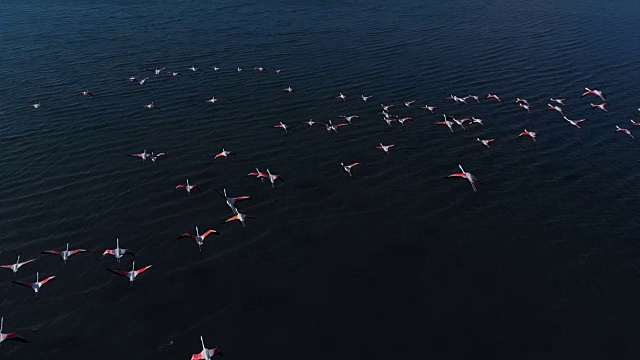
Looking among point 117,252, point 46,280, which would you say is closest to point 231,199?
point 117,252

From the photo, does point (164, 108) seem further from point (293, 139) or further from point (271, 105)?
point (293, 139)

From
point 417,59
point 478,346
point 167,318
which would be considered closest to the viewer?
point 478,346

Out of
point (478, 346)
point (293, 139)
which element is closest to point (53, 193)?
point (293, 139)

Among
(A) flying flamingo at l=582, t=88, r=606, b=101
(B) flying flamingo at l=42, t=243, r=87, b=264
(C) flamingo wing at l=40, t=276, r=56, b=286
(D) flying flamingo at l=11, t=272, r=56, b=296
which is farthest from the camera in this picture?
(A) flying flamingo at l=582, t=88, r=606, b=101

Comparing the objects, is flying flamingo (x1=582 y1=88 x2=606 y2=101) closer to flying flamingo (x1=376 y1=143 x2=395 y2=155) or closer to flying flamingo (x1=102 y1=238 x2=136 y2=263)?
flying flamingo (x1=376 y1=143 x2=395 y2=155)

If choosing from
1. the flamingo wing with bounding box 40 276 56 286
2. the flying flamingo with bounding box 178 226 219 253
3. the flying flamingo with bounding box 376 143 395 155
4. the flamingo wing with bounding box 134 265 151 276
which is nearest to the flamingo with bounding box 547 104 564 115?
the flying flamingo with bounding box 376 143 395 155

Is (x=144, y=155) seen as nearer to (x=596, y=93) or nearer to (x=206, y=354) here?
(x=206, y=354)

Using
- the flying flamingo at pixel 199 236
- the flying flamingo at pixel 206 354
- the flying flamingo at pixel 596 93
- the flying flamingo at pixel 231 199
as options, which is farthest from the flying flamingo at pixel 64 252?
the flying flamingo at pixel 596 93

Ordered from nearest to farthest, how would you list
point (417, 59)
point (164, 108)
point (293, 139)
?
point (293, 139)
point (164, 108)
point (417, 59)
